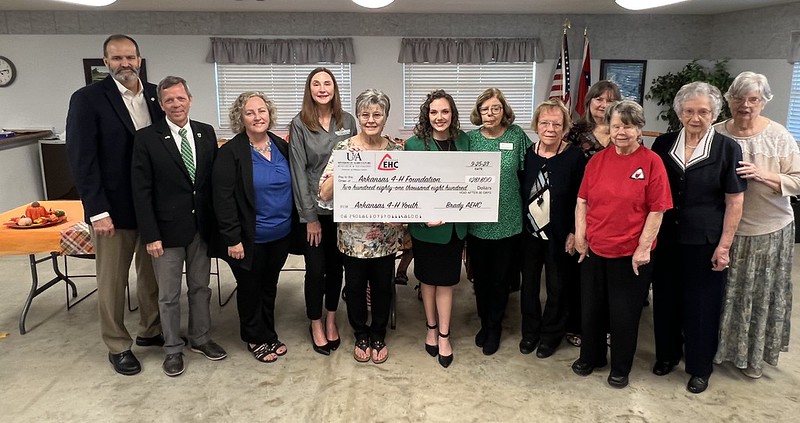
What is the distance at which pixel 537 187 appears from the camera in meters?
2.63

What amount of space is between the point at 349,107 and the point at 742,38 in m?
5.14

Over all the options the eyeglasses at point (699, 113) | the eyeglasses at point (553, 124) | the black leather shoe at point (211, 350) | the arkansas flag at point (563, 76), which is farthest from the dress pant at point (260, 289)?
the arkansas flag at point (563, 76)

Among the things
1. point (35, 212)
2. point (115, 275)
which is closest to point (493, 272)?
point (115, 275)

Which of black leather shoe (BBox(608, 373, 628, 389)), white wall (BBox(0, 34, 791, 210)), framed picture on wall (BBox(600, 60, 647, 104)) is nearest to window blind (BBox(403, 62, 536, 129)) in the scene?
white wall (BBox(0, 34, 791, 210))

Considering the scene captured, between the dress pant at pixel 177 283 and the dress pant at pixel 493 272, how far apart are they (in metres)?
1.40

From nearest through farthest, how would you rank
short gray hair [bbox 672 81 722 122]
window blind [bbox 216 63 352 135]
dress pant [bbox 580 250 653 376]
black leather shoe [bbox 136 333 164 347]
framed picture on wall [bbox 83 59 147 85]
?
short gray hair [bbox 672 81 722 122] → dress pant [bbox 580 250 653 376] → black leather shoe [bbox 136 333 164 347] → framed picture on wall [bbox 83 59 147 85] → window blind [bbox 216 63 352 135]

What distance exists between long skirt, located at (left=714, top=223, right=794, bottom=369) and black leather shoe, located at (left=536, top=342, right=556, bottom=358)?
2.59 feet

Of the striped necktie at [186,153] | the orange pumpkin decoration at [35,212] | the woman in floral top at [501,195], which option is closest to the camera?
the striped necktie at [186,153]

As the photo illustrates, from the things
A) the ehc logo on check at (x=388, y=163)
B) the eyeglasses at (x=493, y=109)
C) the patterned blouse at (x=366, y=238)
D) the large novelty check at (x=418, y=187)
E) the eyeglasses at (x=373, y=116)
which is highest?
the eyeglasses at (x=493, y=109)

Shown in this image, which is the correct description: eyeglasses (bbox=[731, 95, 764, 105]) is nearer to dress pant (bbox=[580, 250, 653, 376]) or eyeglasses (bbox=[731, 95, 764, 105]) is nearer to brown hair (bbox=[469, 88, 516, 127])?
dress pant (bbox=[580, 250, 653, 376])

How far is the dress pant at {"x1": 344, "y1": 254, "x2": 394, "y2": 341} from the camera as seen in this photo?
9.02 ft

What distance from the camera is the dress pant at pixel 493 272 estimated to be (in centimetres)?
275

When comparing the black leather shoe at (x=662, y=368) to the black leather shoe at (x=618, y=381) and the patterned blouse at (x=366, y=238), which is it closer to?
the black leather shoe at (x=618, y=381)

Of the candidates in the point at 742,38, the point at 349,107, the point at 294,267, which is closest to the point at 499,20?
the point at 349,107
